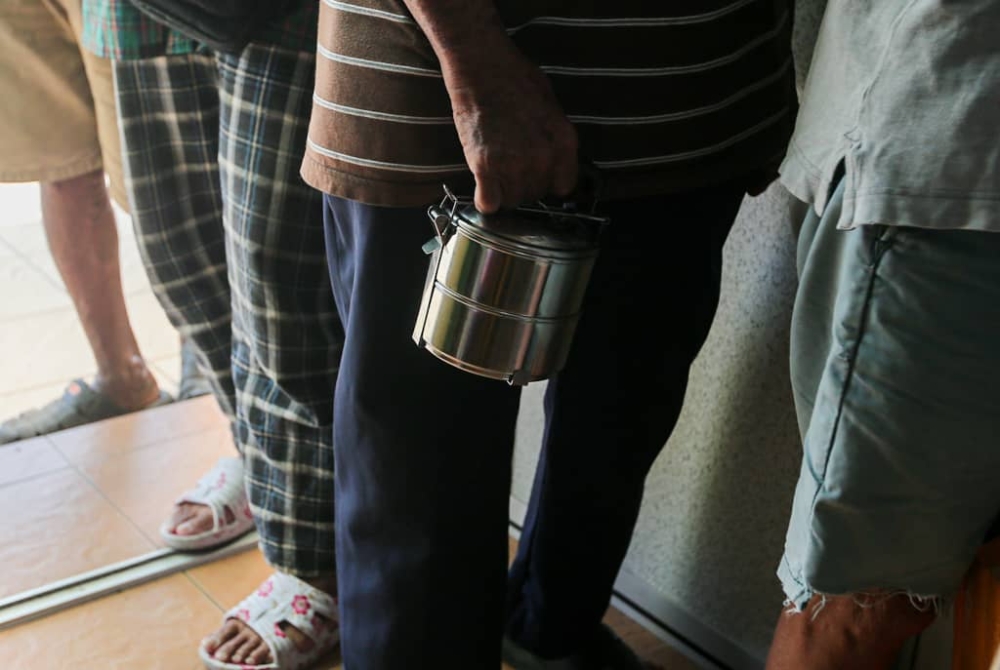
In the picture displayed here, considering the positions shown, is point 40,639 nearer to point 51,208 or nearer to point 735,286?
point 51,208

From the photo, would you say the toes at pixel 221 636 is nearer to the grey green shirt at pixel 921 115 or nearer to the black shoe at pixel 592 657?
the black shoe at pixel 592 657

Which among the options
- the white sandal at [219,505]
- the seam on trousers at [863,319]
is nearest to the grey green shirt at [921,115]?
the seam on trousers at [863,319]

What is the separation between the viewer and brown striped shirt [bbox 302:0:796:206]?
2.49 ft

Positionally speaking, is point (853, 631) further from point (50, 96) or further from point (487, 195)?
point (50, 96)

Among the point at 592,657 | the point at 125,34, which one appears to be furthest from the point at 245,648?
the point at 125,34

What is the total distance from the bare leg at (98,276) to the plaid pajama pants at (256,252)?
17.3 inches

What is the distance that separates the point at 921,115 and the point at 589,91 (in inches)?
10.4

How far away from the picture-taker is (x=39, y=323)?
6.98 ft

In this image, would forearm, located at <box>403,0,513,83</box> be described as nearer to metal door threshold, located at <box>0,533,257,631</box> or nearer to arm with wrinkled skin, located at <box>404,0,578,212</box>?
arm with wrinkled skin, located at <box>404,0,578,212</box>

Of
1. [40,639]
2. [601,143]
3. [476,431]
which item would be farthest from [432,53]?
[40,639]

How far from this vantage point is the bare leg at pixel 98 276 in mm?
1675

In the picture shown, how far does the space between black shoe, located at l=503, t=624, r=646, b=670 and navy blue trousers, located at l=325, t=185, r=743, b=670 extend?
0.19 m

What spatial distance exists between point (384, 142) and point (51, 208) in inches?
44.0

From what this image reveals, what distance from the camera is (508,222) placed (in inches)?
29.8
